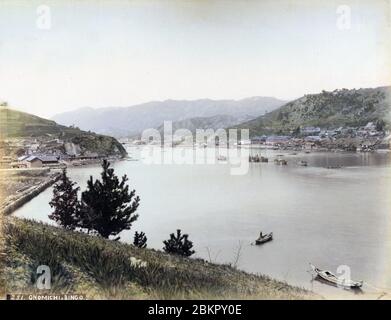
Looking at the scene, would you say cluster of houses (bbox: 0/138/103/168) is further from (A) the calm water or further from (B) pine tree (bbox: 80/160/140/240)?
(B) pine tree (bbox: 80/160/140/240)

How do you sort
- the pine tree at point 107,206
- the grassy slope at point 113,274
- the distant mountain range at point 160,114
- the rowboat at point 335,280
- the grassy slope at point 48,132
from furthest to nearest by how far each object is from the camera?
1. the distant mountain range at point 160,114
2. the pine tree at point 107,206
3. the grassy slope at point 48,132
4. the rowboat at point 335,280
5. the grassy slope at point 113,274

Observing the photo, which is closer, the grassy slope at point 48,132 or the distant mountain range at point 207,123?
the grassy slope at point 48,132

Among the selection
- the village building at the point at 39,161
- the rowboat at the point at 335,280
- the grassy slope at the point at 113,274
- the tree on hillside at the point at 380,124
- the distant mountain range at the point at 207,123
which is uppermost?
the distant mountain range at the point at 207,123

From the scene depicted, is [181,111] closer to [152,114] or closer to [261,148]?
[152,114]

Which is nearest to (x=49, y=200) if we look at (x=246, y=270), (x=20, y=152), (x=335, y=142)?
(x=20, y=152)

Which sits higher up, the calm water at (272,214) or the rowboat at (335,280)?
the calm water at (272,214)

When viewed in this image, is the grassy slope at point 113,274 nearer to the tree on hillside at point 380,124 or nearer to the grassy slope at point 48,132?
the grassy slope at point 48,132

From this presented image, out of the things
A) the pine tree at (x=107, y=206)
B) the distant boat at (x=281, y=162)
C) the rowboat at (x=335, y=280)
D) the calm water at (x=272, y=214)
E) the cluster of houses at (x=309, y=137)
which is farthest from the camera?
the distant boat at (x=281, y=162)

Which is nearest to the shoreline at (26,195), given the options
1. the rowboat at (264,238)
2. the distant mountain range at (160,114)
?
the distant mountain range at (160,114)
